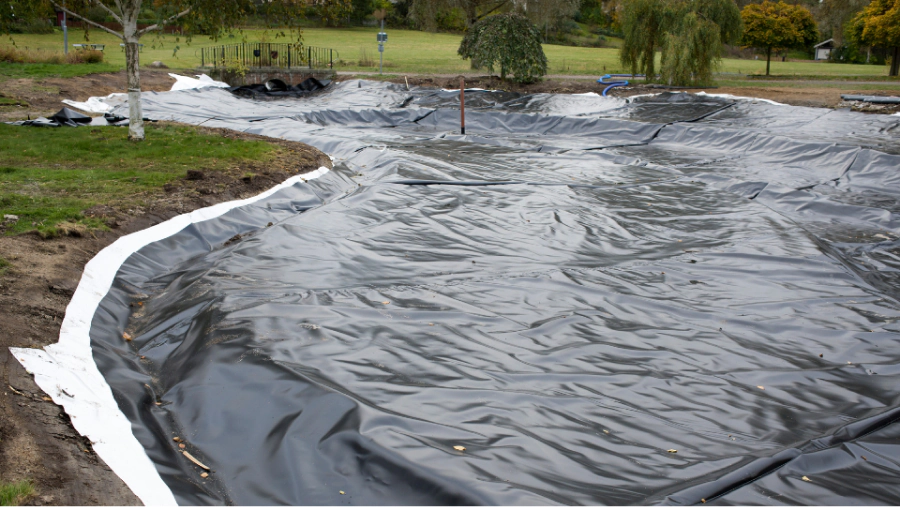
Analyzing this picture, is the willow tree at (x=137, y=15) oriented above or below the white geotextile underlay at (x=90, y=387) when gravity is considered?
above

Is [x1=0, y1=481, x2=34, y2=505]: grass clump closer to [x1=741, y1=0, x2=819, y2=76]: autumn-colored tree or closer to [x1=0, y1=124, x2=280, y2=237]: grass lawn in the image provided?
[x1=0, y1=124, x2=280, y2=237]: grass lawn

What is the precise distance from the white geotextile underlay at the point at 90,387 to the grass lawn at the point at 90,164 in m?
0.96

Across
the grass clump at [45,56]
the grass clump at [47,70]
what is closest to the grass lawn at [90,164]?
the grass clump at [47,70]

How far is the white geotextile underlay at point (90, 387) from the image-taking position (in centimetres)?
248

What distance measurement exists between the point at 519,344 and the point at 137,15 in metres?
7.94

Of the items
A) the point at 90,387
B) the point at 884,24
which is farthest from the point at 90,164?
the point at 884,24

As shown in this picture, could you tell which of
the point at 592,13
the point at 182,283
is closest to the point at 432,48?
the point at 592,13

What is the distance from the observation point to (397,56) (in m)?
31.0

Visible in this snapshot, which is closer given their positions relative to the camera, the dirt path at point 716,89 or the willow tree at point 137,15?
the willow tree at point 137,15

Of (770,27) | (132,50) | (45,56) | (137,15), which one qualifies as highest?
(770,27)

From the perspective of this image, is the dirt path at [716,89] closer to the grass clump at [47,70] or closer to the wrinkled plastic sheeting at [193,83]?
the wrinkled plastic sheeting at [193,83]

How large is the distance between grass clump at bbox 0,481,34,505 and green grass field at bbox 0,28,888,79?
17225 mm

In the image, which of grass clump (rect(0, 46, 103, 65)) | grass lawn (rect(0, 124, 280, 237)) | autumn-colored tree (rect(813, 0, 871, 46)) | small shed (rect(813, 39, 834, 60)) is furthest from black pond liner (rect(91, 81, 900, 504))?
small shed (rect(813, 39, 834, 60))

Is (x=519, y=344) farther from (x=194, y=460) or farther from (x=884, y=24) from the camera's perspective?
(x=884, y=24)
